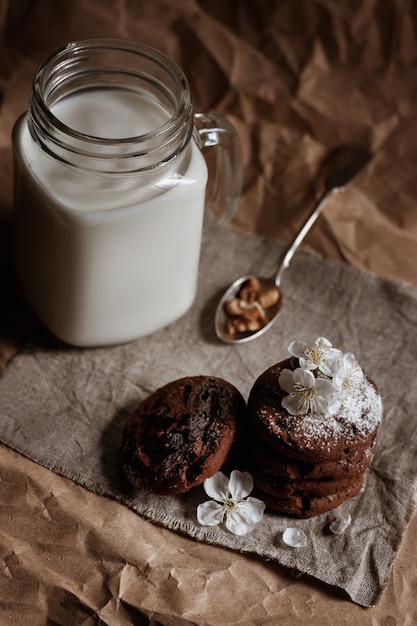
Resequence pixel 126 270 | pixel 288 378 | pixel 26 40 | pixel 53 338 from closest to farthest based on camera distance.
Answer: pixel 288 378 → pixel 126 270 → pixel 53 338 → pixel 26 40

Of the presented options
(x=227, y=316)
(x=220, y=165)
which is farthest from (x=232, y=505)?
(x=220, y=165)

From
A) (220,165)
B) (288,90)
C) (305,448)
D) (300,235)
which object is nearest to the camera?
(305,448)

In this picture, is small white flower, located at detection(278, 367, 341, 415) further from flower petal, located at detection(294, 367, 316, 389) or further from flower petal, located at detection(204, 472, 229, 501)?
flower petal, located at detection(204, 472, 229, 501)

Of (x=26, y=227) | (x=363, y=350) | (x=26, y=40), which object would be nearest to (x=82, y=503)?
(x=26, y=227)

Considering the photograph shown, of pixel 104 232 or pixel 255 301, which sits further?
pixel 255 301

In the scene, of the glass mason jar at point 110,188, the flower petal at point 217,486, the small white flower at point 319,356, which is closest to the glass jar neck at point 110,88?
the glass mason jar at point 110,188

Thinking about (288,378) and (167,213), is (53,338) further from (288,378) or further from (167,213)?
(288,378)

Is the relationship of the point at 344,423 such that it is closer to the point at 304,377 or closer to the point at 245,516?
the point at 304,377

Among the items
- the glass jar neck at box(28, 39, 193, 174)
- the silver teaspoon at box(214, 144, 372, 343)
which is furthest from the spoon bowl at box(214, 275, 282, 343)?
the glass jar neck at box(28, 39, 193, 174)

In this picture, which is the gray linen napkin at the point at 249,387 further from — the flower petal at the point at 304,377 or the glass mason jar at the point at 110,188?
the flower petal at the point at 304,377
